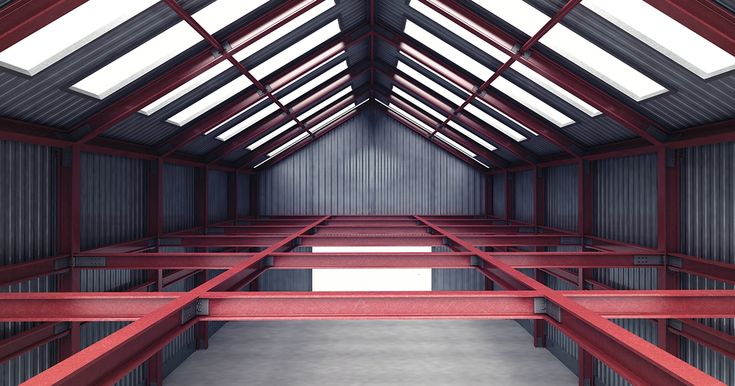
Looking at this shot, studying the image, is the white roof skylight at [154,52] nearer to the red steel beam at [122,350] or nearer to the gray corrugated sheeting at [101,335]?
the red steel beam at [122,350]

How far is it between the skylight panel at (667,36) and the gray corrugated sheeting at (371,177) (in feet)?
67.8

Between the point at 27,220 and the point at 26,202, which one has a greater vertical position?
the point at 26,202

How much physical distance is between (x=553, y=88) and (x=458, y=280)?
18.0m

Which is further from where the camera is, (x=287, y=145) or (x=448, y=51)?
(x=287, y=145)

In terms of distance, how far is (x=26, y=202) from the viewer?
11453mm

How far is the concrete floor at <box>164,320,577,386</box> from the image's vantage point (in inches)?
691

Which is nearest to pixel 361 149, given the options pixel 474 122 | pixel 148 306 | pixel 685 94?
pixel 474 122

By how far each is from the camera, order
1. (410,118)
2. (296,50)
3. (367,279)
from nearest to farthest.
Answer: (296,50)
(410,118)
(367,279)

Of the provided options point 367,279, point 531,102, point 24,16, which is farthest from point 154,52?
point 367,279

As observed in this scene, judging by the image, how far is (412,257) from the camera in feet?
37.9

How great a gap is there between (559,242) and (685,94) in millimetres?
7868

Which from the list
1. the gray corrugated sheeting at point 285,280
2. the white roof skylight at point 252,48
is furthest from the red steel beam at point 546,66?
the gray corrugated sheeting at point 285,280

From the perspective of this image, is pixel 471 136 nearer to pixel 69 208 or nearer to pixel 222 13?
pixel 222 13

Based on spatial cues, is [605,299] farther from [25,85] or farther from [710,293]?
[25,85]
